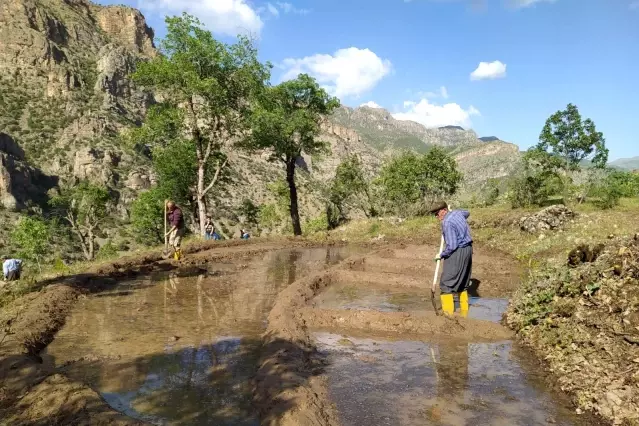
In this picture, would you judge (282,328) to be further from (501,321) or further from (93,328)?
(501,321)

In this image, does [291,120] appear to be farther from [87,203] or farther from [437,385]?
[87,203]

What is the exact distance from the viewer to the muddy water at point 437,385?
4.39 m

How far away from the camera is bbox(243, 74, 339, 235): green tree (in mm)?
25828

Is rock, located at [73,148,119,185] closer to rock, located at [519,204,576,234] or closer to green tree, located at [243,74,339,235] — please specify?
green tree, located at [243,74,339,235]

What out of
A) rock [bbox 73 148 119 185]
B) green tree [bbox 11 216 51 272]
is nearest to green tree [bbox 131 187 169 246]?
green tree [bbox 11 216 51 272]

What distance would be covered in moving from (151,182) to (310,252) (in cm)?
7422

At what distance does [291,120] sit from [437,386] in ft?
76.3

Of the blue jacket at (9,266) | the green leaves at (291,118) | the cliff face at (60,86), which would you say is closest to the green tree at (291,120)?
the green leaves at (291,118)

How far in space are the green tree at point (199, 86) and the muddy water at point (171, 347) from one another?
12.9 metres

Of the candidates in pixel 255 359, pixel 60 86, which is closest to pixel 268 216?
pixel 60 86

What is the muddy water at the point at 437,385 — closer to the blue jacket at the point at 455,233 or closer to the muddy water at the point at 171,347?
the muddy water at the point at 171,347

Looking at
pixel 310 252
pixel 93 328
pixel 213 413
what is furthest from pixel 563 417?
pixel 310 252

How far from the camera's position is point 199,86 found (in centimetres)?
2094

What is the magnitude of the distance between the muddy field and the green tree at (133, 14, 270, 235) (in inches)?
511
